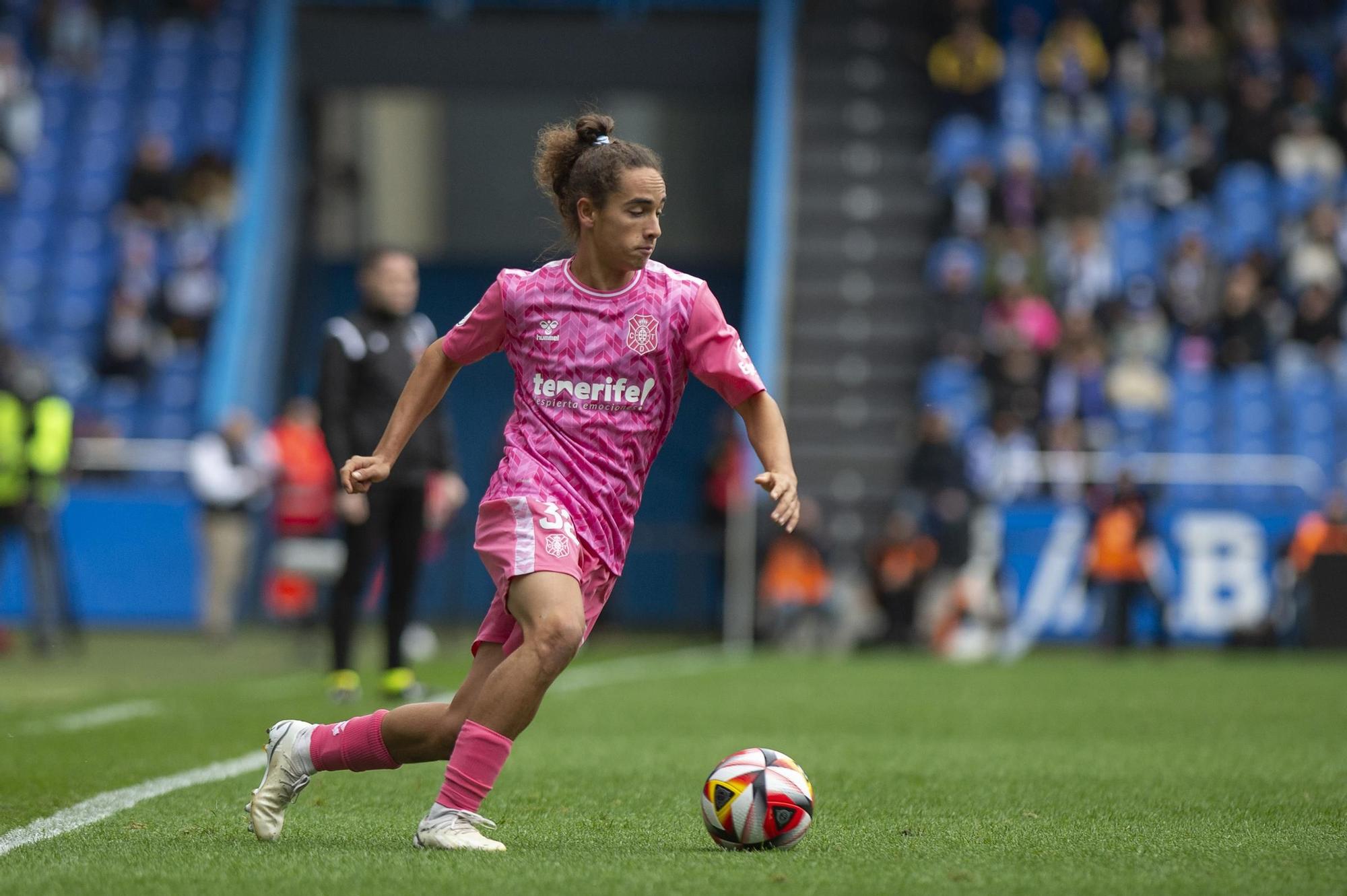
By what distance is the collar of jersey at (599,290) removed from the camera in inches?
206

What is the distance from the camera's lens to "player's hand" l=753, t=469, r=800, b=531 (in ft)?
16.2

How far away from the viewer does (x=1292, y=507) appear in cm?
1802

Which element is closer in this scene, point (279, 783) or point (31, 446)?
point (279, 783)

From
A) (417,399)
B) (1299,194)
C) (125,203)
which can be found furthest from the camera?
(125,203)

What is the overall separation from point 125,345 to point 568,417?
17550 mm

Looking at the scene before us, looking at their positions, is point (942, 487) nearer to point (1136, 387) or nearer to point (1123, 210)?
point (1136, 387)

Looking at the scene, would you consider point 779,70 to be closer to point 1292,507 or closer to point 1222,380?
point 1222,380

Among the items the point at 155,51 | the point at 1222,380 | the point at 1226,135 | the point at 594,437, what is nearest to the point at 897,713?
the point at 594,437

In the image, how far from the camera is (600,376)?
5.18 meters

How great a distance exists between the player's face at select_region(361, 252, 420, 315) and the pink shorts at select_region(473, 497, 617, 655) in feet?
17.2

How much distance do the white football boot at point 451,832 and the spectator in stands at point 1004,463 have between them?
13496 millimetres

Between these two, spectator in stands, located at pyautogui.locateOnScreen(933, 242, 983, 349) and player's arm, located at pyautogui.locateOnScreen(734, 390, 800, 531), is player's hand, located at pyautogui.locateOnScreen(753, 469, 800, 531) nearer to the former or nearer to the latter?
player's arm, located at pyautogui.locateOnScreen(734, 390, 800, 531)

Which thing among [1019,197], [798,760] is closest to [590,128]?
[798,760]


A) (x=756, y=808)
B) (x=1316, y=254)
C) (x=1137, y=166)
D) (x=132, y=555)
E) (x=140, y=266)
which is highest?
(x=1137, y=166)
